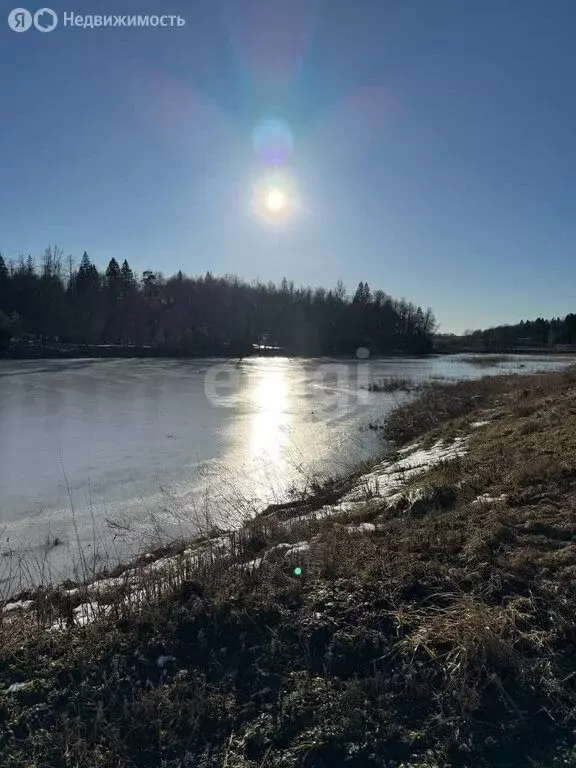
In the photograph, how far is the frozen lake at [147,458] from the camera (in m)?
6.92

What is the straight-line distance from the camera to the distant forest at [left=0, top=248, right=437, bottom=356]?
61.5 meters

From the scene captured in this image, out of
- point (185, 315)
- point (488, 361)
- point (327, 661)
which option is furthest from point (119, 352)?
point (327, 661)

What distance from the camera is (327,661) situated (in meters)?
2.66

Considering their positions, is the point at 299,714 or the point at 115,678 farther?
the point at 115,678

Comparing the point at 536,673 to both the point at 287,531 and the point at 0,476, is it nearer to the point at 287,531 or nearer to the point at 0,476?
the point at 287,531

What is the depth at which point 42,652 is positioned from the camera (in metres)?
2.95

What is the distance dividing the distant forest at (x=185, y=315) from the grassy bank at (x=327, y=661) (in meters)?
52.7

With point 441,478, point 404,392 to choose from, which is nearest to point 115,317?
point 404,392

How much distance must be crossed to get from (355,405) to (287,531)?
15.2 m

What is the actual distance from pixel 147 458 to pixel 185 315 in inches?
2583

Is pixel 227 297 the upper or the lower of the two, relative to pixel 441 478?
upper

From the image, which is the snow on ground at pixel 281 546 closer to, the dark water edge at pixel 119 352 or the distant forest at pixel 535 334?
the dark water edge at pixel 119 352

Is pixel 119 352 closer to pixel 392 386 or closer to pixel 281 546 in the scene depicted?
pixel 392 386

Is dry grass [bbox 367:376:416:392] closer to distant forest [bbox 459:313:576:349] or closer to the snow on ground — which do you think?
the snow on ground
